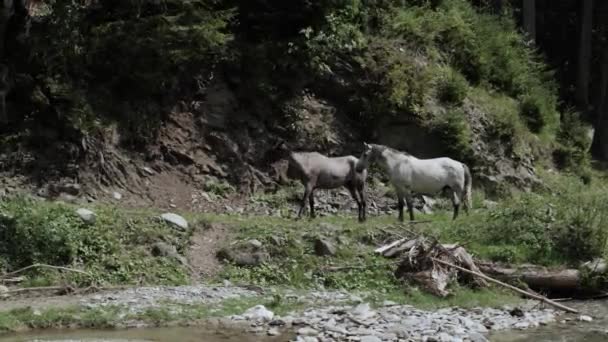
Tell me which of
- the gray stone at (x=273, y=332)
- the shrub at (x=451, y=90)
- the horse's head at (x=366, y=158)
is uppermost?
the shrub at (x=451, y=90)

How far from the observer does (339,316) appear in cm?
1485

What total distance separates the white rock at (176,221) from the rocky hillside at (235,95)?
3.33 meters

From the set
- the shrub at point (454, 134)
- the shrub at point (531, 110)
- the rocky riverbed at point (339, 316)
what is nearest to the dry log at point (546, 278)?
the rocky riverbed at point (339, 316)

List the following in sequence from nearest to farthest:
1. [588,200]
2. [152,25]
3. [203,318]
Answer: [203,318], [588,200], [152,25]

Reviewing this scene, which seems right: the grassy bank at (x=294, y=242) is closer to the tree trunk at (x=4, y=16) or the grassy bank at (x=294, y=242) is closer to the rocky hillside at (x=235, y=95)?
the rocky hillside at (x=235, y=95)

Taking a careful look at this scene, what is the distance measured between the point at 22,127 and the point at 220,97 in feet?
19.6

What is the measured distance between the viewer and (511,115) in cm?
2939

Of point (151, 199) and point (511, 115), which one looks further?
point (511, 115)

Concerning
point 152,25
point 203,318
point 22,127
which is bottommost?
point 203,318

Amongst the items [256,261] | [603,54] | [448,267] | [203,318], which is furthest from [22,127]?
[603,54]

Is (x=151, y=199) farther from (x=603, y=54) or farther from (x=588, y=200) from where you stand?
(x=603, y=54)

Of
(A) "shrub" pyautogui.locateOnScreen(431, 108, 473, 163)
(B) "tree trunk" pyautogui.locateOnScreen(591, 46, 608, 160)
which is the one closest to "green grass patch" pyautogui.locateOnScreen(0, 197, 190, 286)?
(A) "shrub" pyautogui.locateOnScreen(431, 108, 473, 163)

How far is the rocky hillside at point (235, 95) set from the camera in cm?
2253

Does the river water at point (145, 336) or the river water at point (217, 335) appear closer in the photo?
the river water at point (145, 336)
